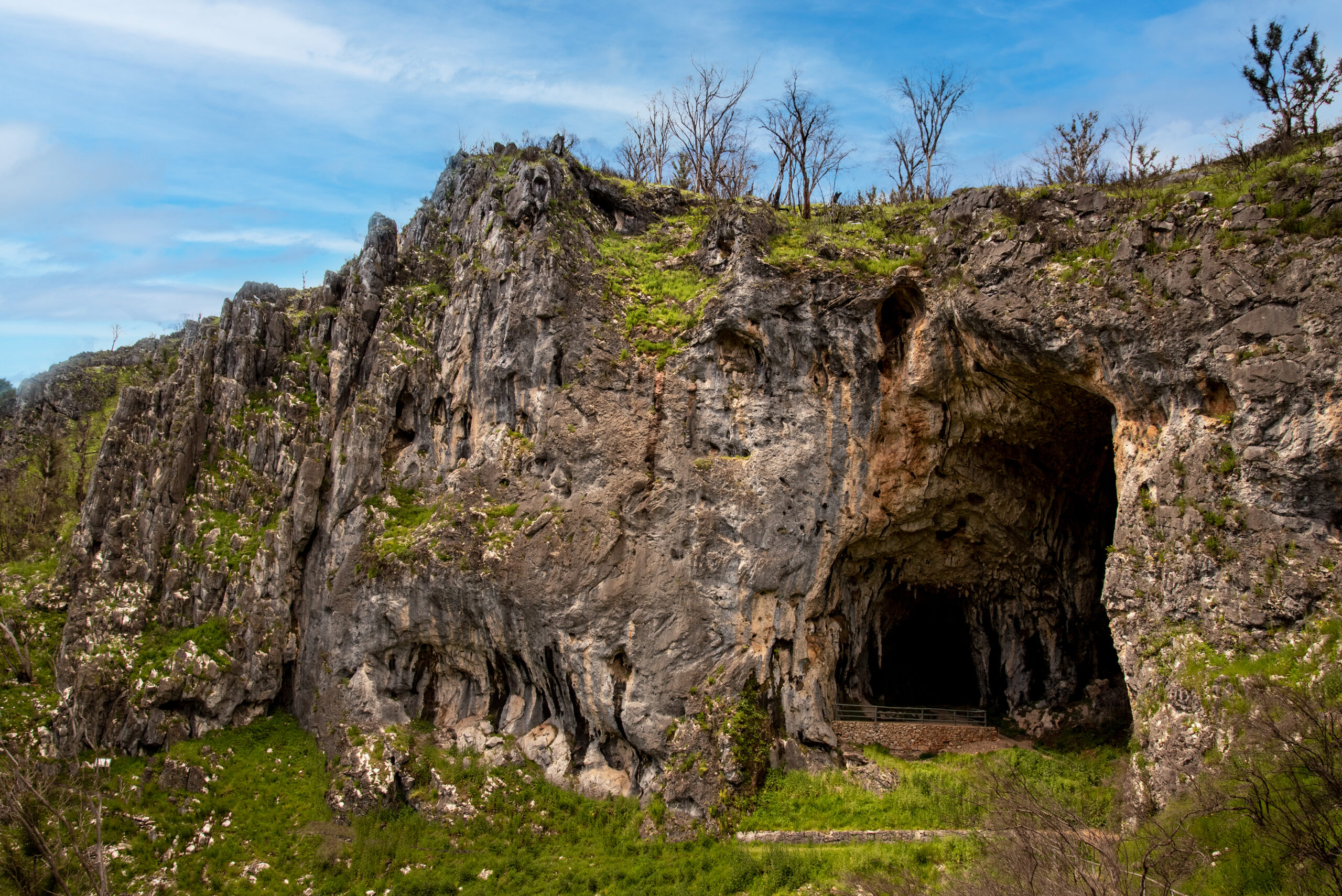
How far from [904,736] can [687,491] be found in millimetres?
8522

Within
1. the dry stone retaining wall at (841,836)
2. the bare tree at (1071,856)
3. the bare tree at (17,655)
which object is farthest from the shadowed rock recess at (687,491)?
the bare tree at (1071,856)

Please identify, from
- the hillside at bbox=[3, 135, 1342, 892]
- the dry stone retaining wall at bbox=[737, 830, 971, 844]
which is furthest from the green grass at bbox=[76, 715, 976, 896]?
the dry stone retaining wall at bbox=[737, 830, 971, 844]

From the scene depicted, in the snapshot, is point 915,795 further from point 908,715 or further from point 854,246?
point 854,246

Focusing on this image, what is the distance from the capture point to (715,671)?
68.0ft

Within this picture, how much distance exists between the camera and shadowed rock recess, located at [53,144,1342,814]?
58.1 ft

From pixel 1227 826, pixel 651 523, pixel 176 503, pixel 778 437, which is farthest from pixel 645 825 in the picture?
pixel 176 503

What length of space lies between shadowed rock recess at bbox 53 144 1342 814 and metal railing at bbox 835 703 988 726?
830mm

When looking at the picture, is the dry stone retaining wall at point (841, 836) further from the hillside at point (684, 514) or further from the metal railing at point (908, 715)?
the metal railing at point (908, 715)

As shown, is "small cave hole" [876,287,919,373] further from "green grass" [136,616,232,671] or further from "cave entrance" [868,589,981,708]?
"green grass" [136,616,232,671]

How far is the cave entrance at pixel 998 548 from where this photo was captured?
72.8 ft

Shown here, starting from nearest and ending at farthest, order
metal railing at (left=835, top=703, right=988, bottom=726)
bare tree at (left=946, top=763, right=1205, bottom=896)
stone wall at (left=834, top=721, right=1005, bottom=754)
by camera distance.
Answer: bare tree at (left=946, top=763, right=1205, bottom=896), stone wall at (left=834, top=721, right=1005, bottom=754), metal railing at (left=835, top=703, right=988, bottom=726)

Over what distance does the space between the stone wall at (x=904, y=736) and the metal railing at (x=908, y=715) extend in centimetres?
23

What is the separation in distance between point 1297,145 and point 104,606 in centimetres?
3367

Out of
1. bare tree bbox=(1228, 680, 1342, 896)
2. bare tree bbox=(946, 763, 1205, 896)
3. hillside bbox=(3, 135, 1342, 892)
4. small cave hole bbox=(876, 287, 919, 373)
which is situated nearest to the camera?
bare tree bbox=(1228, 680, 1342, 896)
